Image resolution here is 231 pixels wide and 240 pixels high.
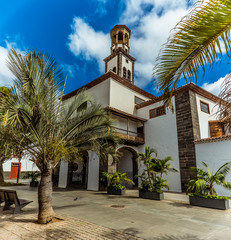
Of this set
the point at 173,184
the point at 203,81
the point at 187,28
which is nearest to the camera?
the point at 187,28

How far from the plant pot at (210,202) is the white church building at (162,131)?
4266 mm

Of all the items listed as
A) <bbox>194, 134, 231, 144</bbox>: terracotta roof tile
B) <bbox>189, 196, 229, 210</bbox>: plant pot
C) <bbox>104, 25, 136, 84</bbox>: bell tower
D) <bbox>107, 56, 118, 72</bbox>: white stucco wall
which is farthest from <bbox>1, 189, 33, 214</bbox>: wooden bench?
<bbox>107, 56, 118, 72</bbox>: white stucco wall

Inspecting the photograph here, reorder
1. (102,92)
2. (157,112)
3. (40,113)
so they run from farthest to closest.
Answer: (102,92) < (157,112) < (40,113)

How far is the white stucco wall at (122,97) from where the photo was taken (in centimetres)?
1577

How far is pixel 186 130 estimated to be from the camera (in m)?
13.6

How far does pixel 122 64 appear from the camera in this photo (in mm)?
23188

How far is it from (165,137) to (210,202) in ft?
25.7

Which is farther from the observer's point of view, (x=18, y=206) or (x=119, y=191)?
(x=119, y=191)

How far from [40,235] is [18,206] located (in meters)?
2.31

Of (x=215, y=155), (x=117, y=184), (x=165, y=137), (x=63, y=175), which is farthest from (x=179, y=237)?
(x=63, y=175)

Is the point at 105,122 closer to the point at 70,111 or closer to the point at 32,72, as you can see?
the point at 70,111

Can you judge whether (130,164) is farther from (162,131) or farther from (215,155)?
(215,155)

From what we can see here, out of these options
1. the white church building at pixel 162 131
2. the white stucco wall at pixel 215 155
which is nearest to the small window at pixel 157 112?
the white church building at pixel 162 131

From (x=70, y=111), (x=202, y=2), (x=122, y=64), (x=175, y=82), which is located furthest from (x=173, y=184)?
(x=122, y=64)
